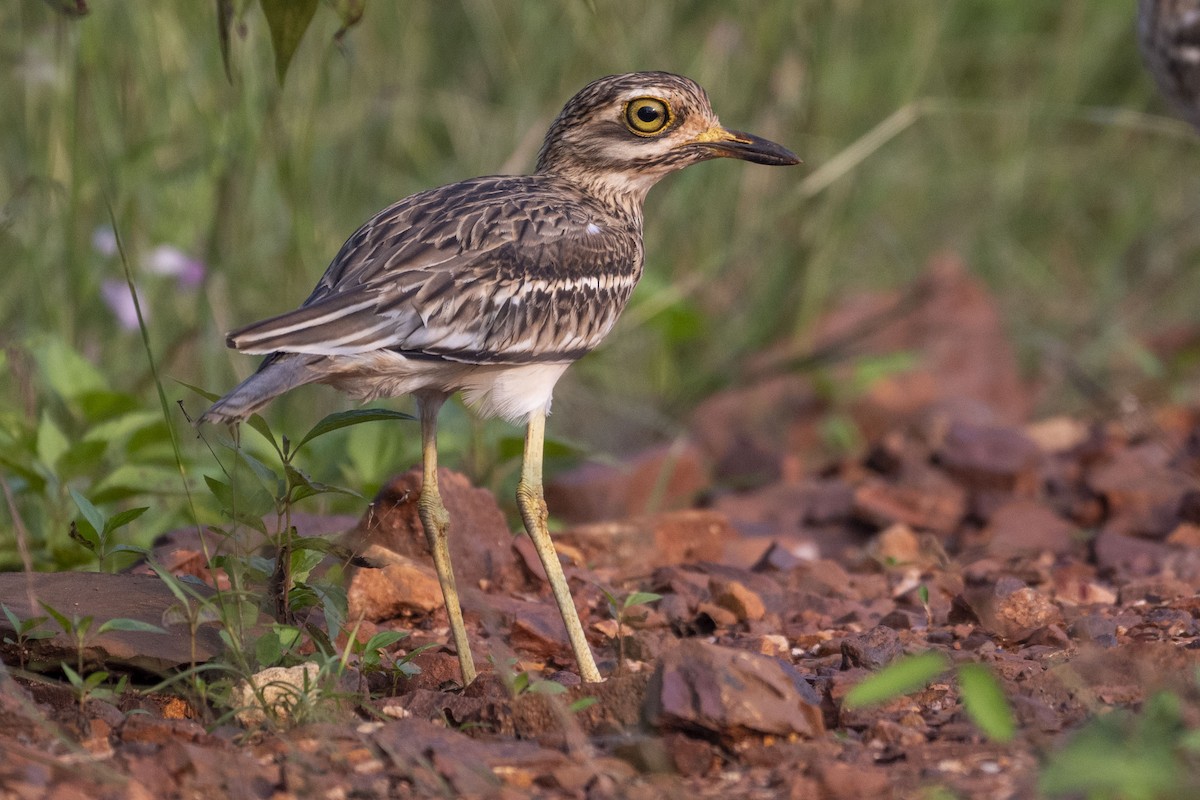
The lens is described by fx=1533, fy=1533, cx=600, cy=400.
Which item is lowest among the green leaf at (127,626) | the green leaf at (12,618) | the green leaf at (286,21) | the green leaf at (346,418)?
the green leaf at (12,618)

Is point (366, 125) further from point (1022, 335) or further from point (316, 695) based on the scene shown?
point (316, 695)

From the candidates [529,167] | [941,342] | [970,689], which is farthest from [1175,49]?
[970,689]

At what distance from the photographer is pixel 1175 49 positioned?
19.5 feet

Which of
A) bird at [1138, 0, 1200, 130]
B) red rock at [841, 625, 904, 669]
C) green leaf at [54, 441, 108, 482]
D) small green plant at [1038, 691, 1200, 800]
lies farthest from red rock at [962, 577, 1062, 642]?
bird at [1138, 0, 1200, 130]

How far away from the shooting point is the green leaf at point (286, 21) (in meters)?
3.04

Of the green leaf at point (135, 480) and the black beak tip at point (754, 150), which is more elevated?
the black beak tip at point (754, 150)

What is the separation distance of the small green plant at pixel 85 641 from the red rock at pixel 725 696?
0.94m

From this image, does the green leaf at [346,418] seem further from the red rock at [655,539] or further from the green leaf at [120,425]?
the red rock at [655,539]

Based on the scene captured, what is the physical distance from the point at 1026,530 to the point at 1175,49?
7.02 ft

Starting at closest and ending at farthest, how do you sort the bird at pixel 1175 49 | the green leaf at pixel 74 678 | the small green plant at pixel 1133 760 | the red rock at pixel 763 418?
the small green plant at pixel 1133 760 → the green leaf at pixel 74 678 → the bird at pixel 1175 49 → the red rock at pixel 763 418

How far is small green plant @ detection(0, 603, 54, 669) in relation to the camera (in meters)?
2.96

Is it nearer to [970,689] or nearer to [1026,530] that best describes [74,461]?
[970,689]

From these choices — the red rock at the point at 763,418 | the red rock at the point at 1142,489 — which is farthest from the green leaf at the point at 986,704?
the red rock at the point at 763,418

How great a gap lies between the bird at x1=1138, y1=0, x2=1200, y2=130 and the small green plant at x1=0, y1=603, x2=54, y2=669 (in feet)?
15.4
